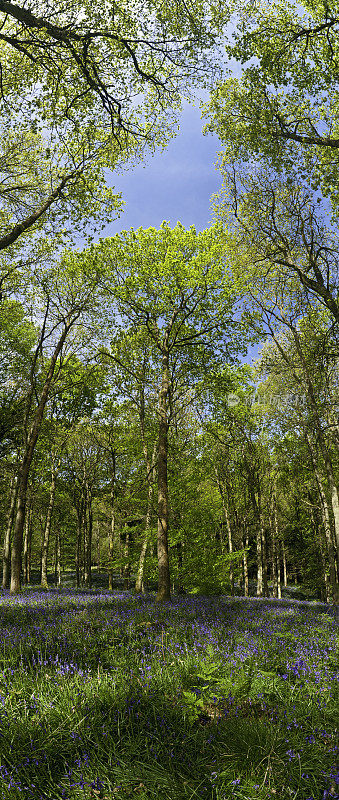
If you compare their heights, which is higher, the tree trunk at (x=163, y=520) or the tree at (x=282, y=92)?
the tree at (x=282, y=92)

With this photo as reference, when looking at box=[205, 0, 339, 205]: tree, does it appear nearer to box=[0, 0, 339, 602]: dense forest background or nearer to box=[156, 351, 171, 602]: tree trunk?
box=[0, 0, 339, 602]: dense forest background

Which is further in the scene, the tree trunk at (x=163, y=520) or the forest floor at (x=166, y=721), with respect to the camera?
the tree trunk at (x=163, y=520)

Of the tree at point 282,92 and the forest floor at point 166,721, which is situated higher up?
the tree at point 282,92

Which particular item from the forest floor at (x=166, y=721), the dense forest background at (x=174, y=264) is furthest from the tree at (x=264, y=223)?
the forest floor at (x=166, y=721)

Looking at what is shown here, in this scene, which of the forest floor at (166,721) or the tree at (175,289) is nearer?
the forest floor at (166,721)

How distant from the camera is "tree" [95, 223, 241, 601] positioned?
13289 millimetres

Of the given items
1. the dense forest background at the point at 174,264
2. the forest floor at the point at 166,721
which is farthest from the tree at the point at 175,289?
the forest floor at the point at 166,721

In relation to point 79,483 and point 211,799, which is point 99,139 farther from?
point 79,483

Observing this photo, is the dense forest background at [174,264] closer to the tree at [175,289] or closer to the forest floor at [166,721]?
the tree at [175,289]

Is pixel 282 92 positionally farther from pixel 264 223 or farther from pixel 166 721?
pixel 166 721

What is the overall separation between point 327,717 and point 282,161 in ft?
40.5

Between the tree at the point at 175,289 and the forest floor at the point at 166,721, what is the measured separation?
28.5ft

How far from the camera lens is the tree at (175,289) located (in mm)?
13289

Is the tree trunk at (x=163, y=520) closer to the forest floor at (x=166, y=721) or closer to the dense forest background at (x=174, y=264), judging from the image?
the dense forest background at (x=174, y=264)
